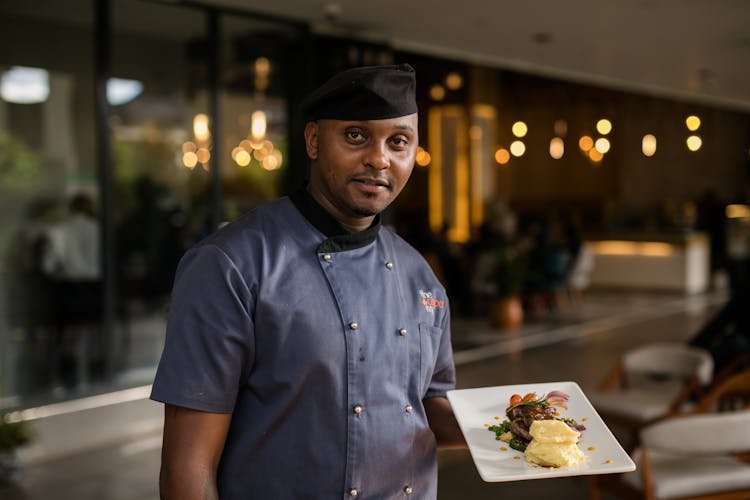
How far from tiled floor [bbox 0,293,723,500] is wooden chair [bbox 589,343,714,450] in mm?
427

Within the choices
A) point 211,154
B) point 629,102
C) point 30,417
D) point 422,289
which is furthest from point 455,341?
point 629,102

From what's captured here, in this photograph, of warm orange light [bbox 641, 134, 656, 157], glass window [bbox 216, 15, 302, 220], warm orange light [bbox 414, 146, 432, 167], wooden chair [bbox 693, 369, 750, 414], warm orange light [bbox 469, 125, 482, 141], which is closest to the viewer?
wooden chair [bbox 693, 369, 750, 414]

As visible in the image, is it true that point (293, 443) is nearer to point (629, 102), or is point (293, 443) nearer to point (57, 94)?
point (57, 94)

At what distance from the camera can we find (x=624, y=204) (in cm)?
1555

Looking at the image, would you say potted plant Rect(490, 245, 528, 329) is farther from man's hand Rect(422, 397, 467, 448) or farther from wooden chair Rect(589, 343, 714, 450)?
man's hand Rect(422, 397, 467, 448)

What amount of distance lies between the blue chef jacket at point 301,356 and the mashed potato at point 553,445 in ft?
0.70

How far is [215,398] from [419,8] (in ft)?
17.9

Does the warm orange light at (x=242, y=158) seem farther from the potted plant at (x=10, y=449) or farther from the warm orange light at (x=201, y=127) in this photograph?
the potted plant at (x=10, y=449)

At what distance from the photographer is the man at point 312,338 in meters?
1.28

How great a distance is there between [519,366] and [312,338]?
6415 mm

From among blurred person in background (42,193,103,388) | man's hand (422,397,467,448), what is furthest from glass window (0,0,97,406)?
man's hand (422,397,467,448)

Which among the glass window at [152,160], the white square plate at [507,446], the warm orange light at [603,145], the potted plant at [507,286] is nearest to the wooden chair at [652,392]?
the white square plate at [507,446]

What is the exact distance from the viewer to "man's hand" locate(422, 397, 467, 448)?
5.23ft

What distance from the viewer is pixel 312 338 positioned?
1.33 metres
